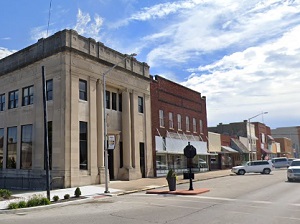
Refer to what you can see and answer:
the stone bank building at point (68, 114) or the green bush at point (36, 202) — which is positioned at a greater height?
the stone bank building at point (68, 114)

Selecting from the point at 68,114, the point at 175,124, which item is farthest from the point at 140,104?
the point at 68,114

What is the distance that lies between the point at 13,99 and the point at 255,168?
27611 millimetres

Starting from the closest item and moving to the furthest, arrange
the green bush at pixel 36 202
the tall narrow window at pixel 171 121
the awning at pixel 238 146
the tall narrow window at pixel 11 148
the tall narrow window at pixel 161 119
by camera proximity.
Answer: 1. the green bush at pixel 36 202
2. the tall narrow window at pixel 11 148
3. the tall narrow window at pixel 161 119
4. the tall narrow window at pixel 171 121
5. the awning at pixel 238 146

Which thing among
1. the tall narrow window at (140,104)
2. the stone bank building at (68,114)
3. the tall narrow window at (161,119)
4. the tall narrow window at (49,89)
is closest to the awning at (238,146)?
the tall narrow window at (161,119)

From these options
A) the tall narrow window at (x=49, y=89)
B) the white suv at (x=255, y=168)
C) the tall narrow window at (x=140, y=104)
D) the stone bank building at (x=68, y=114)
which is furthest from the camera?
the white suv at (x=255, y=168)

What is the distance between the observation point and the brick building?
117ft

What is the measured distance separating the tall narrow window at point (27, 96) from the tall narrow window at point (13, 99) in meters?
1.16

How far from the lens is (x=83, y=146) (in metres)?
25.6

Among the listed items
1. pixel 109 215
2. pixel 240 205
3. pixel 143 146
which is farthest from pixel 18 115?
pixel 240 205

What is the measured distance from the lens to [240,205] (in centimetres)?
1400

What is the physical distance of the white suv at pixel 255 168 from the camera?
39531 mm

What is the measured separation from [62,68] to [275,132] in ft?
395

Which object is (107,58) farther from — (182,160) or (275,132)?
(275,132)

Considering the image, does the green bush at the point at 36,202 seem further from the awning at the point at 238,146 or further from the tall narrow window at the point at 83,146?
the awning at the point at 238,146
